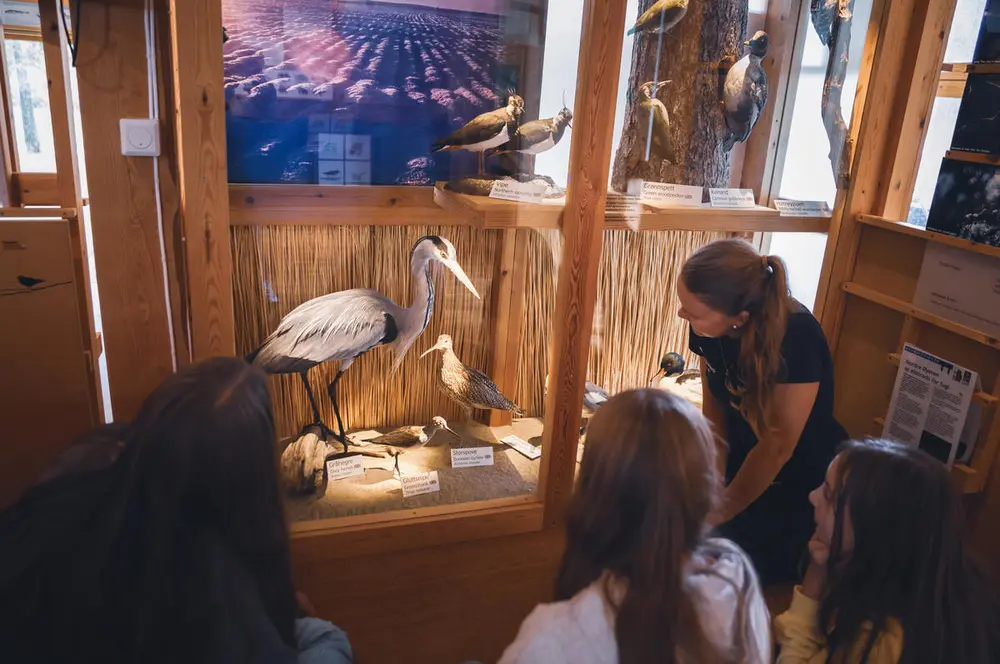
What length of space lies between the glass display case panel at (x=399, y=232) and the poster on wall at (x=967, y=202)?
3.45 ft

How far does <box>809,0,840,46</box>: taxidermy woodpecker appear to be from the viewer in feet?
7.07

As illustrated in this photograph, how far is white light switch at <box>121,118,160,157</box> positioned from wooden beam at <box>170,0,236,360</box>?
0.93 feet

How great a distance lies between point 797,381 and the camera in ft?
5.68

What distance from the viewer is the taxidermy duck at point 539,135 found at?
1.94 meters

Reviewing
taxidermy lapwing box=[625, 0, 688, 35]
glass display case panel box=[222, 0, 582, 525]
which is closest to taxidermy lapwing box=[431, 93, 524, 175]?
glass display case panel box=[222, 0, 582, 525]

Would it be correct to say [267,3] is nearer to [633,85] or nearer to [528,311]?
[633,85]

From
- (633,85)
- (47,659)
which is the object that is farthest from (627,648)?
(633,85)

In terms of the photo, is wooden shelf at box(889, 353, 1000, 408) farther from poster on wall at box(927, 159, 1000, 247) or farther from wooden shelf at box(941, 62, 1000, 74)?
wooden shelf at box(941, 62, 1000, 74)

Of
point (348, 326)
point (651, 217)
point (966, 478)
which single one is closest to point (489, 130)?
point (651, 217)

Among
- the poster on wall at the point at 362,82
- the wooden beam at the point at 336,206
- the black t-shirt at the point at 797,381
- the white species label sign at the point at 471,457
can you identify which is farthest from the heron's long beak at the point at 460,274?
the black t-shirt at the point at 797,381

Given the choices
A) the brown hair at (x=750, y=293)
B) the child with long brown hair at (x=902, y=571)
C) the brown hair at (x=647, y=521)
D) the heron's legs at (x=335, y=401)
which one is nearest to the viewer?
the brown hair at (x=647, y=521)

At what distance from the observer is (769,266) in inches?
65.8

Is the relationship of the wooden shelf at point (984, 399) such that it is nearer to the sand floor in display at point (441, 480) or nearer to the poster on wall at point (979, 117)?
the poster on wall at point (979, 117)

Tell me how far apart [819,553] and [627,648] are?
0.56 meters
